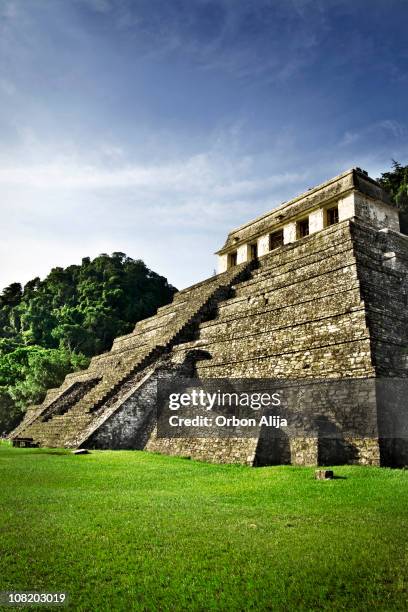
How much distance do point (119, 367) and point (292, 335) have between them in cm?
933

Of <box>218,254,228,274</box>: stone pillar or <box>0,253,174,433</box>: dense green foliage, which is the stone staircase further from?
<box>0,253,174,433</box>: dense green foliage

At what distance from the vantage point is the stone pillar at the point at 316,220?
→ 21.5 metres

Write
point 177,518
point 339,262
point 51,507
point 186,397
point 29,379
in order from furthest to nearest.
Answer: point 29,379 → point 339,262 → point 186,397 → point 51,507 → point 177,518

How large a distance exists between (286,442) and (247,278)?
39.6ft

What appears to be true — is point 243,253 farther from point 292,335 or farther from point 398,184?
point 398,184

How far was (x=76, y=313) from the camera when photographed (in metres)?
52.0

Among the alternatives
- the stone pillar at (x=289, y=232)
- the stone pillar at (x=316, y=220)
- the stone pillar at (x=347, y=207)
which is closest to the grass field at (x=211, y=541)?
the stone pillar at (x=347, y=207)

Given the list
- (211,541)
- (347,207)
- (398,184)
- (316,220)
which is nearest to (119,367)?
(316,220)

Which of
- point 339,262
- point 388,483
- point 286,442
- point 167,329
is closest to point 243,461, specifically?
point 286,442

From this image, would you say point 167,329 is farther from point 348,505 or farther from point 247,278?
point 348,505

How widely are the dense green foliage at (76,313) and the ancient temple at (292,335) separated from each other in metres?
15.5

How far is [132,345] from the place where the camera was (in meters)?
25.7

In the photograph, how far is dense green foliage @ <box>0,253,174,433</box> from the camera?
129 feet

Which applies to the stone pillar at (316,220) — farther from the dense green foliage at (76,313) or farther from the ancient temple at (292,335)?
the dense green foliage at (76,313)
